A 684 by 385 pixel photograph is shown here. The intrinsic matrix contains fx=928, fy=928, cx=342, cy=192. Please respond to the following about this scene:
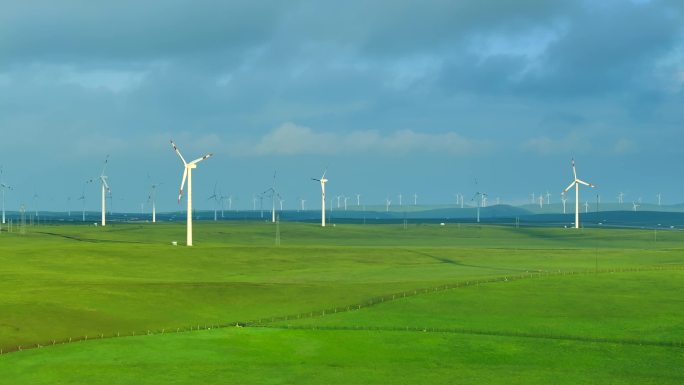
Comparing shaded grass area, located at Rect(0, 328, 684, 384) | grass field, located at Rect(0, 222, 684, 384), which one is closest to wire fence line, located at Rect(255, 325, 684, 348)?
grass field, located at Rect(0, 222, 684, 384)

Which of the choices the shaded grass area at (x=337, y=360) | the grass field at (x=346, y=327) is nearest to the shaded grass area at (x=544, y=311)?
the grass field at (x=346, y=327)

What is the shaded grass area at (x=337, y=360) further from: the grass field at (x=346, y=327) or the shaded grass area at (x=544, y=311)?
the shaded grass area at (x=544, y=311)

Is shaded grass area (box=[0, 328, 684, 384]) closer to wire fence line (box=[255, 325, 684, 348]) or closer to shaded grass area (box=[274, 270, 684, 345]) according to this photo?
wire fence line (box=[255, 325, 684, 348])

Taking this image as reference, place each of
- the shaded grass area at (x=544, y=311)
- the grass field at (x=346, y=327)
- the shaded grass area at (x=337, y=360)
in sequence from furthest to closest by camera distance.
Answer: the shaded grass area at (x=544, y=311), the grass field at (x=346, y=327), the shaded grass area at (x=337, y=360)

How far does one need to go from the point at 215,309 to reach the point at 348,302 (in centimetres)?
1081

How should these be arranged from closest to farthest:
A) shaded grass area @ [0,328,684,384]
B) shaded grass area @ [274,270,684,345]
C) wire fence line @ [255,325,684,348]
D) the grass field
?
shaded grass area @ [0,328,684,384], the grass field, wire fence line @ [255,325,684,348], shaded grass area @ [274,270,684,345]

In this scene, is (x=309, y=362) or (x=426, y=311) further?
(x=426, y=311)

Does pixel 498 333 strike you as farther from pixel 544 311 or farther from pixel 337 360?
pixel 337 360

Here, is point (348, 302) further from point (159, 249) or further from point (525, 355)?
point (159, 249)

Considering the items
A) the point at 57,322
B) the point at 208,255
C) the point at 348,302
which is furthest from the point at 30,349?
the point at 208,255

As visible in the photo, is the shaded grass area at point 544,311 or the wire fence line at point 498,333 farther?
the shaded grass area at point 544,311

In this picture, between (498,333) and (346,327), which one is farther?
(346,327)

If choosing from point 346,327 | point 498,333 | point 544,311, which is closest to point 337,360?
point 346,327

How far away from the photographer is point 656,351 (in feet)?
178
